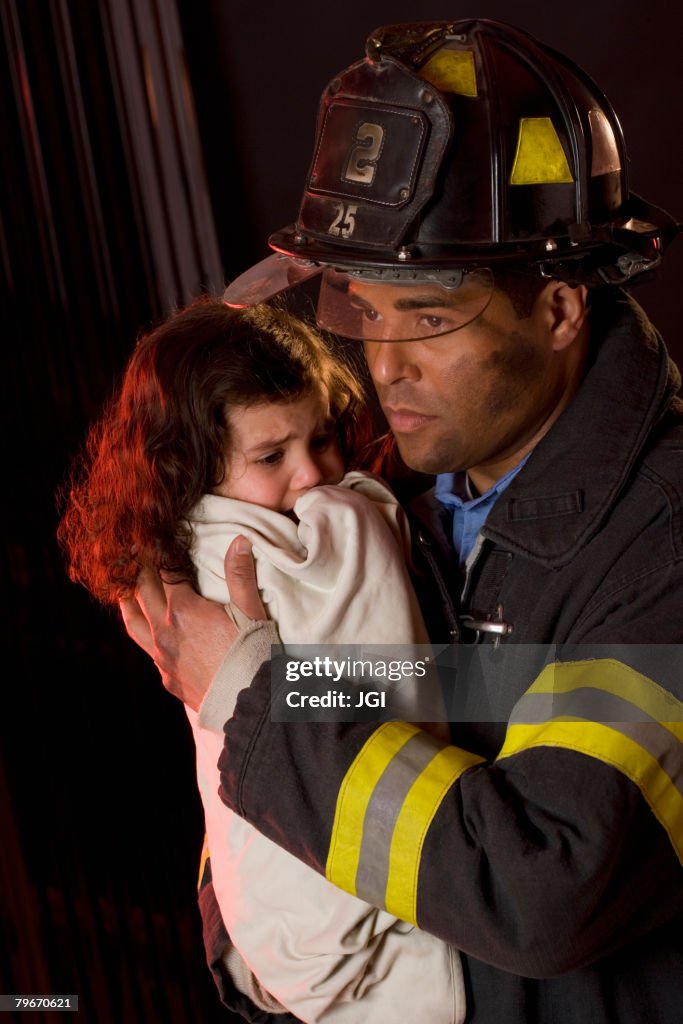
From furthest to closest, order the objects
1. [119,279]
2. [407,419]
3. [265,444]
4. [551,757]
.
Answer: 1. [119,279]
2. [265,444]
3. [407,419]
4. [551,757]

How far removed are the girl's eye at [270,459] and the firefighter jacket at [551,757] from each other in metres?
0.48

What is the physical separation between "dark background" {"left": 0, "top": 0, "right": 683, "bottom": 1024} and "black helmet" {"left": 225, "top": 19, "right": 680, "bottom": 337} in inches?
44.4

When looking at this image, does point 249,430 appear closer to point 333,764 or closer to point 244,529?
point 244,529

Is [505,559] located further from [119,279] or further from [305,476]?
[119,279]

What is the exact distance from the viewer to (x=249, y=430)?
227cm

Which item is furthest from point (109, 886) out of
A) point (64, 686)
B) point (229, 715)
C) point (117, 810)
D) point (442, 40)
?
point (442, 40)

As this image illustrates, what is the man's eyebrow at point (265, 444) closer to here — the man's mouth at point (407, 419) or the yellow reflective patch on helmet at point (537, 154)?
the man's mouth at point (407, 419)

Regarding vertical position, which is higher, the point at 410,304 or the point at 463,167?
the point at 463,167

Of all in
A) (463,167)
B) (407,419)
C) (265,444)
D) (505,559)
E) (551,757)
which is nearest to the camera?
(551,757)

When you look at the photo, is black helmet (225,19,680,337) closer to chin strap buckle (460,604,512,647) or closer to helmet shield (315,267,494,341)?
helmet shield (315,267,494,341)

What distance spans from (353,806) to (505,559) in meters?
0.57

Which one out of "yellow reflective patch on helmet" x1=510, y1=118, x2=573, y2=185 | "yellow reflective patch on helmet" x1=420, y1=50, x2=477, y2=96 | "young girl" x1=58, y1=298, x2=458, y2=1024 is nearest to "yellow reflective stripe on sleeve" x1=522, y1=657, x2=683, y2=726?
"young girl" x1=58, y1=298, x2=458, y2=1024

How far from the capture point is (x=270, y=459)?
7.51 ft

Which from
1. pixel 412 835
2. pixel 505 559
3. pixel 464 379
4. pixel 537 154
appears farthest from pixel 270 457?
pixel 412 835
